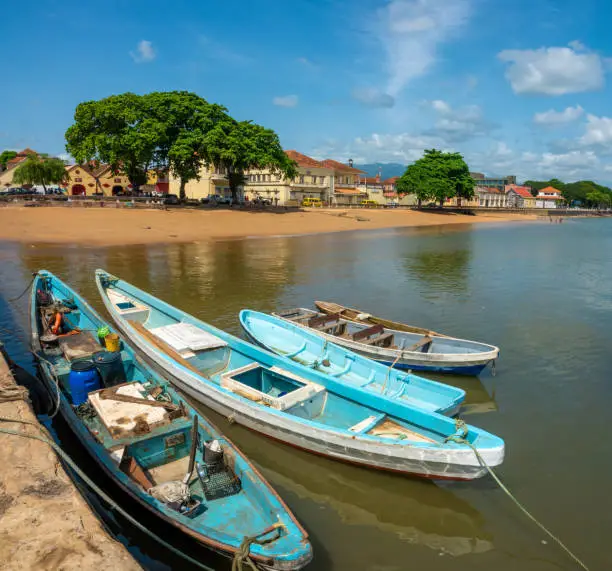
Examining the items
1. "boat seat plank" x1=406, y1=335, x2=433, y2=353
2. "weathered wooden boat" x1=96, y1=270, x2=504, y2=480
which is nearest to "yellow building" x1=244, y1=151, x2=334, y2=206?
"boat seat plank" x1=406, y1=335, x2=433, y2=353

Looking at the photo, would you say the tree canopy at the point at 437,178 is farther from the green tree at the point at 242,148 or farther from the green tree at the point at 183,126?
the green tree at the point at 183,126

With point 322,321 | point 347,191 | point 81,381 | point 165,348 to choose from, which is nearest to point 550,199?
point 347,191

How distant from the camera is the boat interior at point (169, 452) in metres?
5.77

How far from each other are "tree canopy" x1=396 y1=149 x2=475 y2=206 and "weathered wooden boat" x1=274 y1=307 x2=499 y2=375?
236ft

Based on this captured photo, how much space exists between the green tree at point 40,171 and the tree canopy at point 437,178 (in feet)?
182

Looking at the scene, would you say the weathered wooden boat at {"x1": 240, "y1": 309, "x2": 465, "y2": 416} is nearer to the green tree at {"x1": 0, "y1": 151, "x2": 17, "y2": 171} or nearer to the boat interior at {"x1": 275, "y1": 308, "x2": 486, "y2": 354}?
the boat interior at {"x1": 275, "y1": 308, "x2": 486, "y2": 354}

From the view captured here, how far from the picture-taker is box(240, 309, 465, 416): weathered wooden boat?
Answer: 877 cm

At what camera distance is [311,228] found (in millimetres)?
50344

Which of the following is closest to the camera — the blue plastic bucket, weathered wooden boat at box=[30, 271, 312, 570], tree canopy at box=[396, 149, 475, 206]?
weathered wooden boat at box=[30, 271, 312, 570]

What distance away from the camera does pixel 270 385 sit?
9609 millimetres

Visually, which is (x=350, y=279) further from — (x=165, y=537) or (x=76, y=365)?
(x=165, y=537)

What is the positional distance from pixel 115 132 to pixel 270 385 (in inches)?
1822

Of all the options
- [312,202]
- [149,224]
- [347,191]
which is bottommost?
[149,224]

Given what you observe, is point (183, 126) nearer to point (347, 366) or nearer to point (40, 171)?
point (40, 171)
